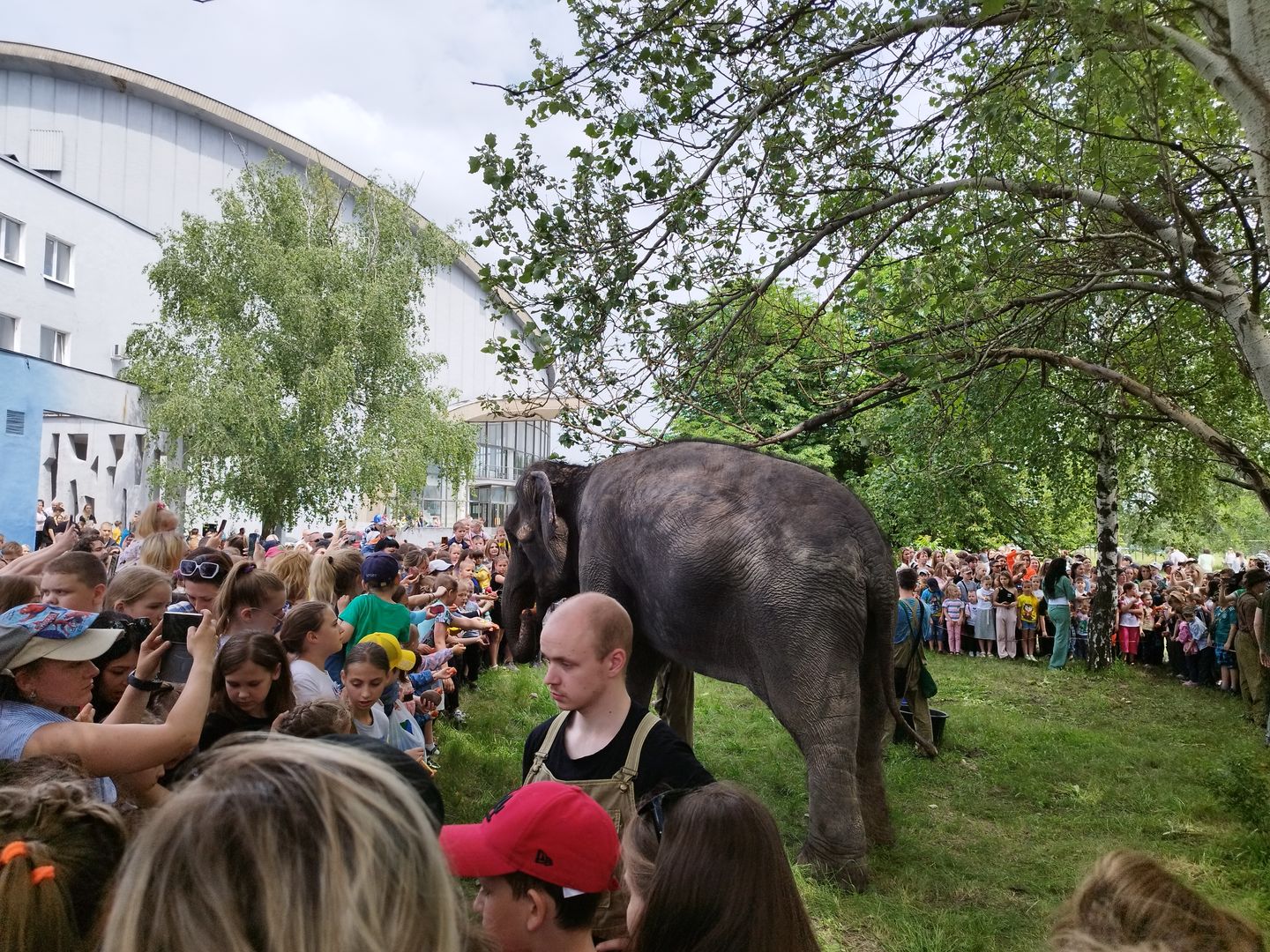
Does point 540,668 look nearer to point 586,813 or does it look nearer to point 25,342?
point 586,813

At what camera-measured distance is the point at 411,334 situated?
28781 mm

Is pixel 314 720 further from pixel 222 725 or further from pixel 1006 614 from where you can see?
pixel 1006 614

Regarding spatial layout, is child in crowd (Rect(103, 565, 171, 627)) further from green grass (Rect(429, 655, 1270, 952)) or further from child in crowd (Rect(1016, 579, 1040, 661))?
child in crowd (Rect(1016, 579, 1040, 661))

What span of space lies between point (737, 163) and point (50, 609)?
16.3 feet

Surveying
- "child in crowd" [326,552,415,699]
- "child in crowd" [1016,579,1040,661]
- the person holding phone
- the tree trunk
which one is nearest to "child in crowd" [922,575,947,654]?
"child in crowd" [1016,579,1040,661]

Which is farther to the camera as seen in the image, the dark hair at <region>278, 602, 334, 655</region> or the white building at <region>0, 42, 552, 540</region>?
the white building at <region>0, 42, 552, 540</region>

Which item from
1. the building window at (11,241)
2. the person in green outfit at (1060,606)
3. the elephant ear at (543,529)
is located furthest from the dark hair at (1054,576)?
the building window at (11,241)

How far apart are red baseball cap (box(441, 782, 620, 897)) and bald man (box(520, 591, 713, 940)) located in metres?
0.84

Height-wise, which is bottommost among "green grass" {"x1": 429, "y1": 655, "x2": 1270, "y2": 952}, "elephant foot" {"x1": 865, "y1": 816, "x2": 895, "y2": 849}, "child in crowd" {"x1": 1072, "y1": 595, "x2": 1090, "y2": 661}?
"green grass" {"x1": 429, "y1": 655, "x2": 1270, "y2": 952}

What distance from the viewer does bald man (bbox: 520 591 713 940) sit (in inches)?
111

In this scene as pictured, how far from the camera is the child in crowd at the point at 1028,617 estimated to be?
16484 mm

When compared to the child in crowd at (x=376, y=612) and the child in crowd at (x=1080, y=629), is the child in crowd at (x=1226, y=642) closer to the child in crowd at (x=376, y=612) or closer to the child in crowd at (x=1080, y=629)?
the child in crowd at (x=1080, y=629)

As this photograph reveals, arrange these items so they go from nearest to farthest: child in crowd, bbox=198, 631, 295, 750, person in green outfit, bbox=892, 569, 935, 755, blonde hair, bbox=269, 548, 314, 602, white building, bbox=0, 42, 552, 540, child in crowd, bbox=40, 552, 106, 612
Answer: child in crowd, bbox=198, 631, 295, 750, child in crowd, bbox=40, 552, 106, 612, blonde hair, bbox=269, 548, 314, 602, person in green outfit, bbox=892, 569, 935, 755, white building, bbox=0, 42, 552, 540

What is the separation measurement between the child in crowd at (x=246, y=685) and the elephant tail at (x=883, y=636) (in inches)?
124
